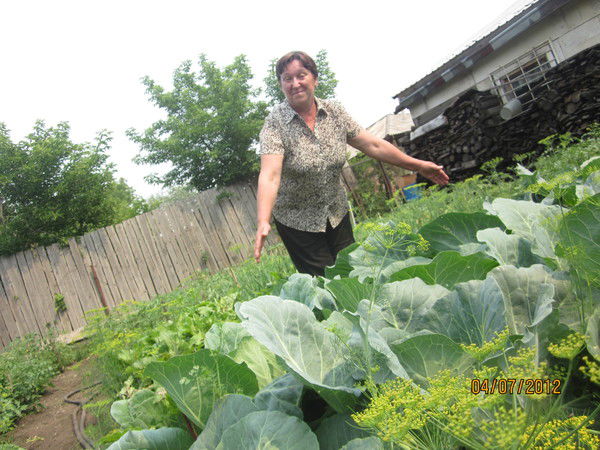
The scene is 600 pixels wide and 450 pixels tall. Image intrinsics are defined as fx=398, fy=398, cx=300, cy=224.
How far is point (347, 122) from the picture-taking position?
9.14ft

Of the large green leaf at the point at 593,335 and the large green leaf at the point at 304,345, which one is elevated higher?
the large green leaf at the point at 304,345

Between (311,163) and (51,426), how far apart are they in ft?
10.0

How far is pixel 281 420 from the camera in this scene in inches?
19.2

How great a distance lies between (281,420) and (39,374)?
17.0ft

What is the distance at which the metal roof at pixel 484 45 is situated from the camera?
643 cm

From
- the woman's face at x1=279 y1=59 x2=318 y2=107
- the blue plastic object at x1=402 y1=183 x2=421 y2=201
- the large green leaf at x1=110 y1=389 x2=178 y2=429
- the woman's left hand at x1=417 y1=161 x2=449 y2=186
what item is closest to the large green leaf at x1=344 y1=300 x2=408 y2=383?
the large green leaf at x1=110 y1=389 x2=178 y2=429

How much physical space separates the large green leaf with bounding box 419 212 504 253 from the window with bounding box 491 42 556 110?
721 centimetres

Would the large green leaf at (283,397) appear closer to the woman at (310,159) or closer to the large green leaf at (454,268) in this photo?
the large green leaf at (454,268)

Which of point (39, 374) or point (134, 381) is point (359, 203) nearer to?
point (39, 374)

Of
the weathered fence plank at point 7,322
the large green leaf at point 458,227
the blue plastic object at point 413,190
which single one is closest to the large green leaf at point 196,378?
the large green leaf at point 458,227

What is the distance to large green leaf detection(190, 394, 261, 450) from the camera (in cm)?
54

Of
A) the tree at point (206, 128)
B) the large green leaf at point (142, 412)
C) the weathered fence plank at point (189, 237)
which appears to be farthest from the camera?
the tree at point (206, 128)

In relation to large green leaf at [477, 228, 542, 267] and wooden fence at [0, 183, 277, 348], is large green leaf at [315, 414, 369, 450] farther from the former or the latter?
wooden fence at [0, 183, 277, 348]

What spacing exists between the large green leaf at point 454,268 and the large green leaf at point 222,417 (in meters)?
0.42
